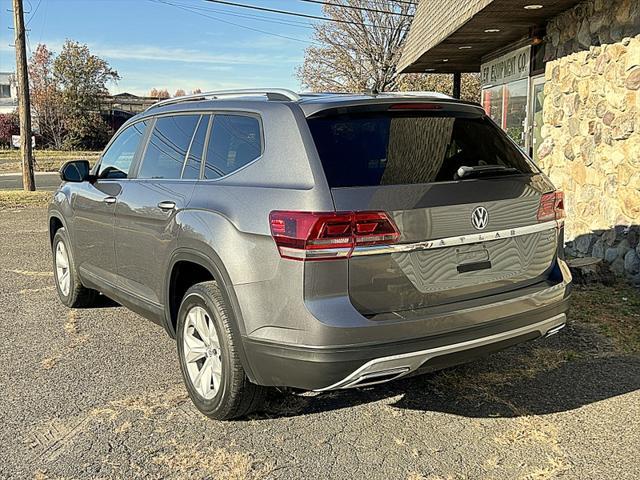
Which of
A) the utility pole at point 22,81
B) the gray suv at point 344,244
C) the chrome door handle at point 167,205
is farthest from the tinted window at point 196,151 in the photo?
the utility pole at point 22,81

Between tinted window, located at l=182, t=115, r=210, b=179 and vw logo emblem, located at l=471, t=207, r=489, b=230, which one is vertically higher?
tinted window, located at l=182, t=115, r=210, b=179

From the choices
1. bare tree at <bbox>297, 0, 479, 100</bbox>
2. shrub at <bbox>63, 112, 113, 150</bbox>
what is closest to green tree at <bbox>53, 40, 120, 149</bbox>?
shrub at <bbox>63, 112, 113, 150</bbox>

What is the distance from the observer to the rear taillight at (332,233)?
122 inches

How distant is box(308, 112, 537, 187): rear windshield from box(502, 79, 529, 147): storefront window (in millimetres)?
7458

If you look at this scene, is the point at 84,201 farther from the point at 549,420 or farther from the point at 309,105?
the point at 549,420

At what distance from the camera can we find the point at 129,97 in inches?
2482

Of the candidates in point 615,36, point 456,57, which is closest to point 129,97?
point 456,57

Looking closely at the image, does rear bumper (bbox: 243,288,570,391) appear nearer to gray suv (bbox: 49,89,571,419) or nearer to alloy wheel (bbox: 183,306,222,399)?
gray suv (bbox: 49,89,571,419)

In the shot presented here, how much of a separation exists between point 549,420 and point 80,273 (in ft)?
13.4

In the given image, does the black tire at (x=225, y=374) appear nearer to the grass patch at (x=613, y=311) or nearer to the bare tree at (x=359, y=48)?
the grass patch at (x=613, y=311)

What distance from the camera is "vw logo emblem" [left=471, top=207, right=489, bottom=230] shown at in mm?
3442

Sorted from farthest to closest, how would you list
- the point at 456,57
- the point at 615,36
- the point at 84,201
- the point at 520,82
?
1. the point at 456,57
2. the point at 520,82
3. the point at 615,36
4. the point at 84,201

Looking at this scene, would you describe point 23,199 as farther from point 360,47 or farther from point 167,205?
point 360,47

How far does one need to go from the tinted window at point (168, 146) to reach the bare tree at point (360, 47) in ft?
97.3
